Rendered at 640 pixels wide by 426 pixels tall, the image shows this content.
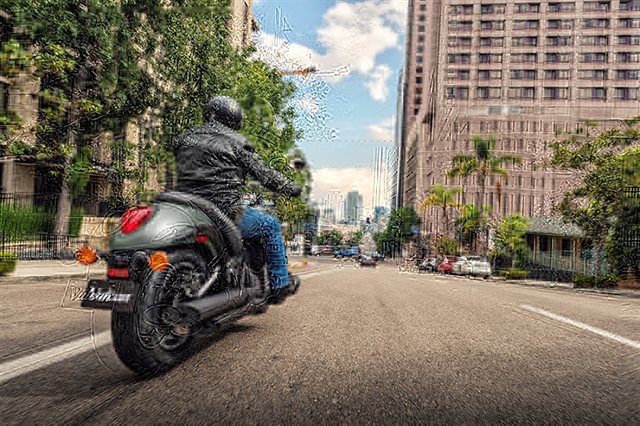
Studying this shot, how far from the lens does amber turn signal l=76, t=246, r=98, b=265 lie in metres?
2.71

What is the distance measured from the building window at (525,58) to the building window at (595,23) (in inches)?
307

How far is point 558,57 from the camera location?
67562mm

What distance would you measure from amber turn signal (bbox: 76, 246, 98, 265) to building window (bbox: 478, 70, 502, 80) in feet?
239

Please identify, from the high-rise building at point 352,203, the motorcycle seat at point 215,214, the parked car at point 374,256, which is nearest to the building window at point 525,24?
the parked car at point 374,256

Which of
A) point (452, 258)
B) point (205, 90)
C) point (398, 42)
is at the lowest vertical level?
point (452, 258)

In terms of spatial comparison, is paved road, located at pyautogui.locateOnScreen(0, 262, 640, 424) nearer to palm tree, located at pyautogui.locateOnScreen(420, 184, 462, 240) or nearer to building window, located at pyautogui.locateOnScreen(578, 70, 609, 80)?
palm tree, located at pyautogui.locateOnScreen(420, 184, 462, 240)

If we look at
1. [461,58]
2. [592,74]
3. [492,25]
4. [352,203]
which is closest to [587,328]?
[352,203]

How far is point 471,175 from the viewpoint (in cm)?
4094

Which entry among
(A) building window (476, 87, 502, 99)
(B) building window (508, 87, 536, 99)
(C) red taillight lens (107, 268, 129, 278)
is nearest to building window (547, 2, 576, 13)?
(B) building window (508, 87, 536, 99)

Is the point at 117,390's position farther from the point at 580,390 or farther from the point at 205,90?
the point at 205,90

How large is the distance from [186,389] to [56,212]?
18.1m

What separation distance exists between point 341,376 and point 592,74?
79194mm

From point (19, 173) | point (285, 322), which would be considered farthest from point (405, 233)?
point (285, 322)

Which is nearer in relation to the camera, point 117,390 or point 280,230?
point 117,390
